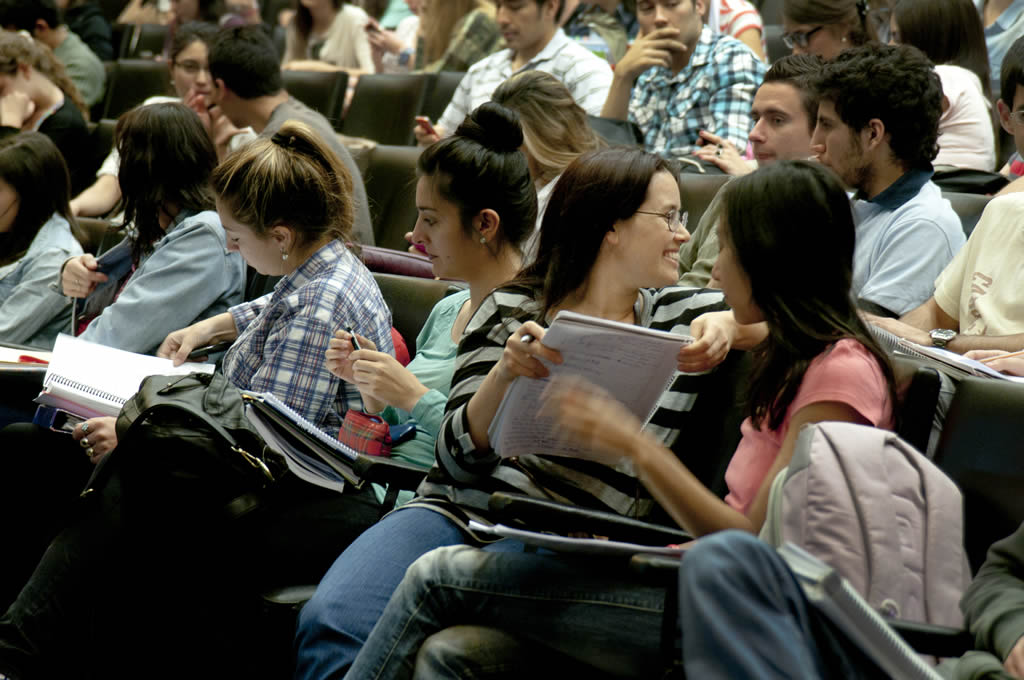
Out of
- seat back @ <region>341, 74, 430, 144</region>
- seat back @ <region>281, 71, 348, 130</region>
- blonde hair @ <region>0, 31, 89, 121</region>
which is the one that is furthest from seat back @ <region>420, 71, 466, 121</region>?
blonde hair @ <region>0, 31, 89, 121</region>

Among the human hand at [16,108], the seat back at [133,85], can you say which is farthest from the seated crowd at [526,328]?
the seat back at [133,85]

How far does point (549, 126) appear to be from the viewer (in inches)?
124

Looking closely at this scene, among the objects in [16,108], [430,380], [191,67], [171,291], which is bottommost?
[16,108]

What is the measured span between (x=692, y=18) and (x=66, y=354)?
7.75 feet

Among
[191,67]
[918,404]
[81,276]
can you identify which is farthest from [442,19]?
[918,404]

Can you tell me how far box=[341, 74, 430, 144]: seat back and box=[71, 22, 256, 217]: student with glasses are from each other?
0.68 metres

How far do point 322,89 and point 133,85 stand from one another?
149 cm

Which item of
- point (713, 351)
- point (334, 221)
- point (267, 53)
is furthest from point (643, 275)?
point (267, 53)

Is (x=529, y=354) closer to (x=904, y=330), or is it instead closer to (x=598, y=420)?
(x=598, y=420)

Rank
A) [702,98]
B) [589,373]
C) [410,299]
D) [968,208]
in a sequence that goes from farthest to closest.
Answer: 1. [702,98]
2. [968,208]
3. [410,299]
4. [589,373]

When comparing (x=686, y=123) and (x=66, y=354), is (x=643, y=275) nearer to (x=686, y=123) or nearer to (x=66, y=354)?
(x=66, y=354)

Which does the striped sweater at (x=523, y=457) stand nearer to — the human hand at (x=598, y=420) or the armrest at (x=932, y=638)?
the human hand at (x=598, y=420)

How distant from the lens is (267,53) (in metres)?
4.22

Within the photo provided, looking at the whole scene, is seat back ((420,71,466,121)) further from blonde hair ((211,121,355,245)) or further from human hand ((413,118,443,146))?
blonde hair ((211,121,355,245))
